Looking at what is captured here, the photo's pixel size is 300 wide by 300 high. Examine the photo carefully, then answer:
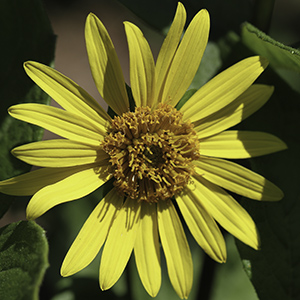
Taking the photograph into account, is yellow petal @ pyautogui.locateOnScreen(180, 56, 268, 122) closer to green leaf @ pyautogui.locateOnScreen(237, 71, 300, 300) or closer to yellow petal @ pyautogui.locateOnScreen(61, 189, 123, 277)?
green leaf @ pyautogui.locateOnScreen(237, 71, 300, 300)

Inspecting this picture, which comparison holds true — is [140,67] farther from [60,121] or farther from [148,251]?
[148,251]

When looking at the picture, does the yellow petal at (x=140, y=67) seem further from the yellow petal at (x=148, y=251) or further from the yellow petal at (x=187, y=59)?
the yellow petal at (x=148, y=251)

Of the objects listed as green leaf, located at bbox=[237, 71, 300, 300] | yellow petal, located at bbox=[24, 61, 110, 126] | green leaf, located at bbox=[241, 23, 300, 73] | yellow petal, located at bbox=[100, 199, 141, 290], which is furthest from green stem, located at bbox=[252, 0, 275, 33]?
yellow petal, located at bbox=[100, 199, 141, 290]

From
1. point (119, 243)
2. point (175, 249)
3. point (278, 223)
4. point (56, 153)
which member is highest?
point (56, 153)

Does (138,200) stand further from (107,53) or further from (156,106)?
(107,53)

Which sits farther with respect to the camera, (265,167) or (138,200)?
(265,167)

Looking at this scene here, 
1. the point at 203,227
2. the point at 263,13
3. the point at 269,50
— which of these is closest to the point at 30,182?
the point at 203,227

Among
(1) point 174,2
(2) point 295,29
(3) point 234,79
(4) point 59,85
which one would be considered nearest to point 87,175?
(4) point 59,85
